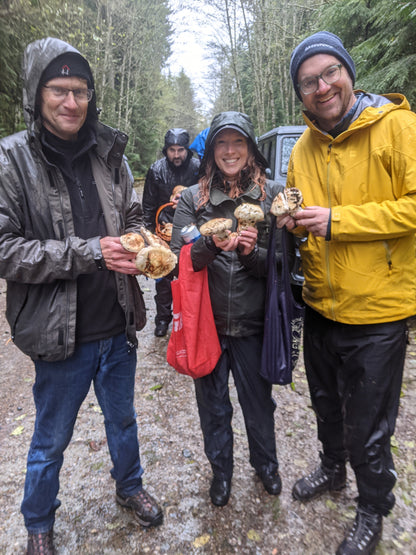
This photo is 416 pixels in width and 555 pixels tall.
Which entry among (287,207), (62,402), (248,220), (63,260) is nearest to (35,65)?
(63,260)

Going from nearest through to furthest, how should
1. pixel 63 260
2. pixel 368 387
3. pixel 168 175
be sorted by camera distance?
pixel 63 260, pixel 368 387, pixel 168 175

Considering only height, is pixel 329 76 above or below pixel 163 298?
above

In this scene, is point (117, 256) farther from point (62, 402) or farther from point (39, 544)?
point (39, 544)

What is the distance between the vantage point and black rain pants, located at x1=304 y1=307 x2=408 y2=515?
1759 millimetres

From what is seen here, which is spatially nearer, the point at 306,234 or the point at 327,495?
the point at 306,234

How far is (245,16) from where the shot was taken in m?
14.9

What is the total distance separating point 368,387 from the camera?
70.0 inches

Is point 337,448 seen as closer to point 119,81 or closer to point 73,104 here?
point 73,104

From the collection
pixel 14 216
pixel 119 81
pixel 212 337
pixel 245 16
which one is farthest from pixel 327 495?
pixel 119 81

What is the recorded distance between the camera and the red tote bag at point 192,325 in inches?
78.4

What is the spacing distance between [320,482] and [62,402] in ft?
6.11

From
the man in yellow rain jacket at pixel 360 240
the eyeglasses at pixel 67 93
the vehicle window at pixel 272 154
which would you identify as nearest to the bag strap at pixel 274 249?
the man in yellow rain jacket at pixel 360 240

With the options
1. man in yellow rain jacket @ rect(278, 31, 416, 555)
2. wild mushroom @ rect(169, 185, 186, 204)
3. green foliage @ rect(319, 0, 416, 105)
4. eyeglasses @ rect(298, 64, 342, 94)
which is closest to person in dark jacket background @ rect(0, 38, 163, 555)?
man in yellow rain jacket @ rect(278, 31, 416, 555)

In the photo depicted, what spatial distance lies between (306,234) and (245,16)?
17.3 m
